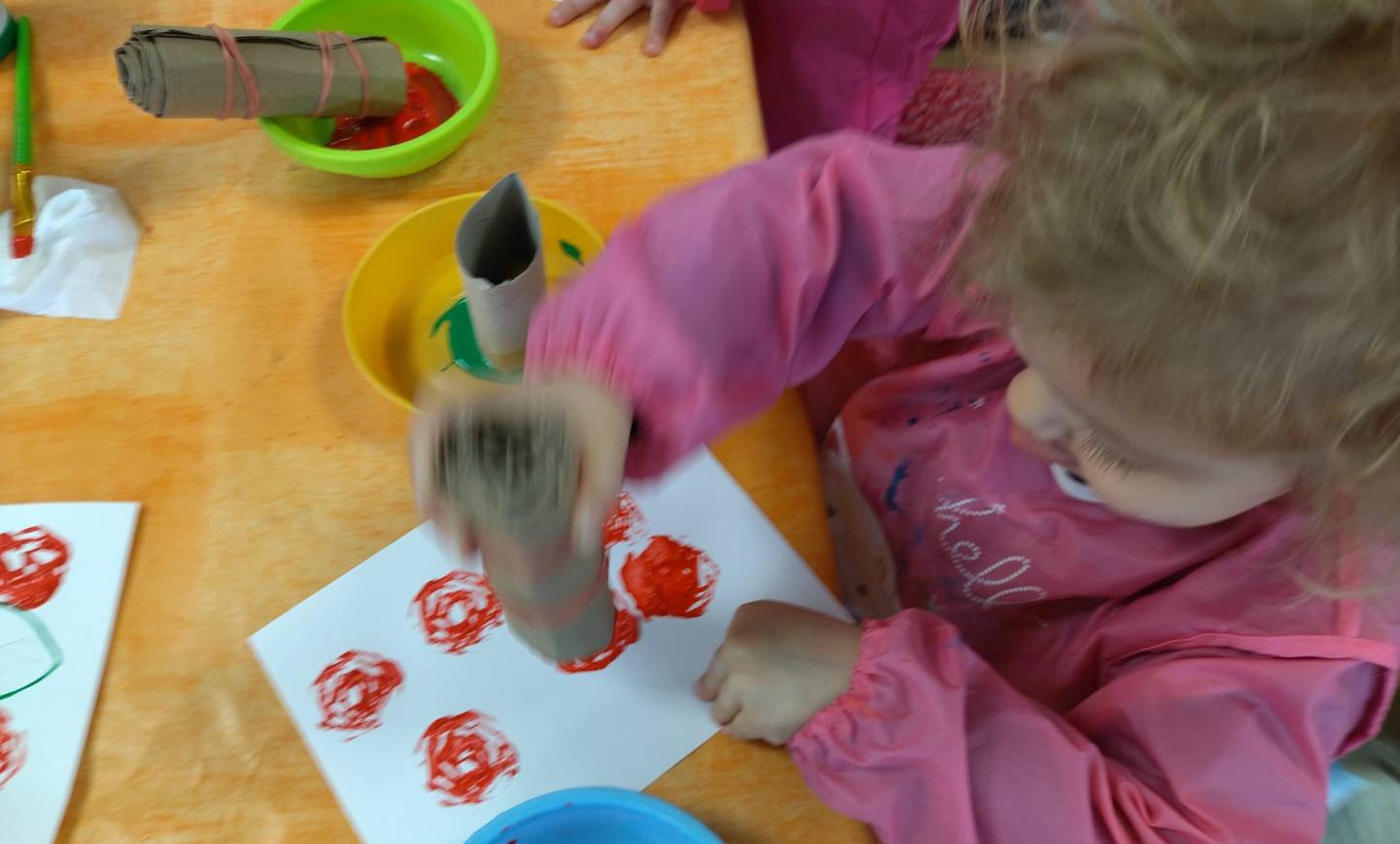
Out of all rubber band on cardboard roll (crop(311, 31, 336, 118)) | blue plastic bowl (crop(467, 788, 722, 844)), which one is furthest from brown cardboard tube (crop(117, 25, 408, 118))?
blue plastic bowl (crop(467, 788, 722, 844))

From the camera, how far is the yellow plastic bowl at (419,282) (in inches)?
24.5

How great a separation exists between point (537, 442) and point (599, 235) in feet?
1.00

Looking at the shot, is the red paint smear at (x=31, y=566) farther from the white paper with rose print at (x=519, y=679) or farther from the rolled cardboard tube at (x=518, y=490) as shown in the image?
the rolled cardboard tube at (x=518, y=490)

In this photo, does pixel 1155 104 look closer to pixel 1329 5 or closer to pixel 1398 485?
pixel 1329 5

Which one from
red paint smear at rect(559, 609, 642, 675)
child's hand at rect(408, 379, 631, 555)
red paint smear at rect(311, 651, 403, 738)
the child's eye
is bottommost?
red paint smear at rect(311, 651, 403, 738)

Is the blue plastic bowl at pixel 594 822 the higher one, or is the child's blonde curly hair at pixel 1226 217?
the child's blonde curly hair at pixel 1226 217

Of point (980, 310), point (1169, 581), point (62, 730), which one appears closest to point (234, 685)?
point (62, 730)

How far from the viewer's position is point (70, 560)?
58 centimetres

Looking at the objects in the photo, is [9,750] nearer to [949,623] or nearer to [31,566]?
[31,566]

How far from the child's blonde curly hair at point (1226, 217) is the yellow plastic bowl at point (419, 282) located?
305 millimetres

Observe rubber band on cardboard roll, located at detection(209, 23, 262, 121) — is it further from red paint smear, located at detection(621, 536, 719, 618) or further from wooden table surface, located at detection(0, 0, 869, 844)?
red paint smear, located at detection(621, 536, 719, 618)

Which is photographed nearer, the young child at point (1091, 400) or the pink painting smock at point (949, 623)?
the young child at point (1091, 400)

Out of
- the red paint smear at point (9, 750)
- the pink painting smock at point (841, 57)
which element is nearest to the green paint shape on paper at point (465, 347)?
the red paint smear at point (9, 750)

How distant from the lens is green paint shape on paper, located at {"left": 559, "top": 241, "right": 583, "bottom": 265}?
0.65 m
